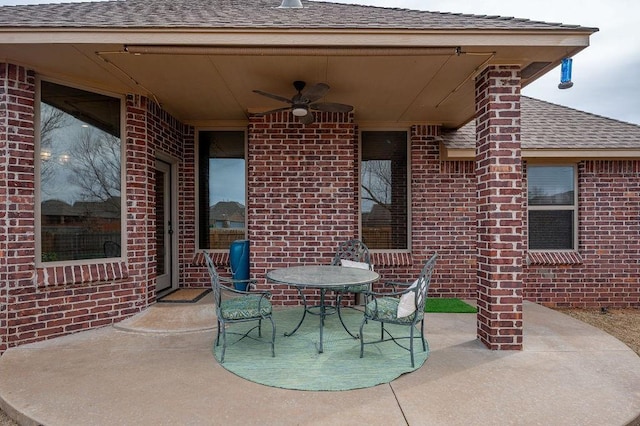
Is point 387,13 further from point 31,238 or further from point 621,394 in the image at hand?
point 31,238

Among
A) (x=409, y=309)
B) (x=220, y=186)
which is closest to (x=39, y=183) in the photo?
(x=220, y=186)

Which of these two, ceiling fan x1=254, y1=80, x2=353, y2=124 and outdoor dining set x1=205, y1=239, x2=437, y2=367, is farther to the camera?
ceiling fan x1=254, y1=80, x2=353, y2=124

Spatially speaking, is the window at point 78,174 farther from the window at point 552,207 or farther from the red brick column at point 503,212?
the window at point 552,207

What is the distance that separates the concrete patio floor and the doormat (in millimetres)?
1279

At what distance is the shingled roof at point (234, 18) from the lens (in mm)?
3170

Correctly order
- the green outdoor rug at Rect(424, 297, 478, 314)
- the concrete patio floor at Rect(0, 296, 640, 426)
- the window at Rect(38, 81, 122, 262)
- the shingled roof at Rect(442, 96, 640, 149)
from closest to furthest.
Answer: the concrete patio floor at Rect(0, 296, 640, 426) → the window at Rect(38, 81, 122, 262) → the green outdoor rug at Rect(424, 297, 478, 314) → the shingled roof at Rect(442, 96, 640, 149)

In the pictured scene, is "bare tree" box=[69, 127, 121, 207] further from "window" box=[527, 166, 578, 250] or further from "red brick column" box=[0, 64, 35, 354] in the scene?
"window" box=[527, 166, 578, 250]

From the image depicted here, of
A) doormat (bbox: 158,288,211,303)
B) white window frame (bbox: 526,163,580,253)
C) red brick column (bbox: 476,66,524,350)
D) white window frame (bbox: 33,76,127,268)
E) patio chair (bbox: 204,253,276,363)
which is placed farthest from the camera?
white window frame (bbox: 526,163,580,253)

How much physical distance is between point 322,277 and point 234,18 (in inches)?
111

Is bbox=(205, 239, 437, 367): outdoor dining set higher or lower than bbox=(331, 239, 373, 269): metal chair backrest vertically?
lower

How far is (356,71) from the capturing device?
386 cm

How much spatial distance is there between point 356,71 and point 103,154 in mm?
3265

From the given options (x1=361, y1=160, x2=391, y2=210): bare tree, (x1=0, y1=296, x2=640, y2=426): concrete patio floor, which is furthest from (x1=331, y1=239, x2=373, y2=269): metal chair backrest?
(x1=0, y1=296, x2=640, y2=426): concrete patio floor

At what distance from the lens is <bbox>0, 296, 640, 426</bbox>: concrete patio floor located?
2309 millimetres
